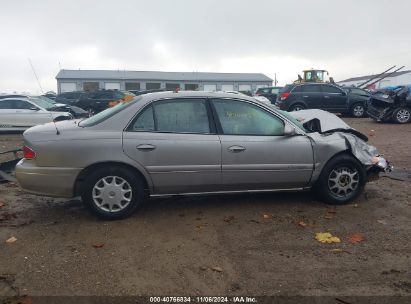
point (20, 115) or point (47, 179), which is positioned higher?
point (20, 115)

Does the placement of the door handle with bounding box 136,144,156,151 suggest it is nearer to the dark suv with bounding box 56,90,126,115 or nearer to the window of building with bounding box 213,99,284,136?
the window of building with bounding box 213,99,284,136

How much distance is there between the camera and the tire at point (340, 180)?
211 inches

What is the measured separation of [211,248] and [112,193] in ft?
4.70

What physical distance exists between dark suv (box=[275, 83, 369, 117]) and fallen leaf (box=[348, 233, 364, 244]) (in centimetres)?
1435

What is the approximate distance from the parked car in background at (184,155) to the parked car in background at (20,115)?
1035 centimetres

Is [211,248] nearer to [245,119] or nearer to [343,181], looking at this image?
[245,119]

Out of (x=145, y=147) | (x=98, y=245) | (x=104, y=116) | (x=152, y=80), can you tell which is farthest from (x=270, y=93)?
(x=152, y=80)

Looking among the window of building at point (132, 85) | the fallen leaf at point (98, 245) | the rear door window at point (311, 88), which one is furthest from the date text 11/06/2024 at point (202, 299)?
the window of building at point (132, 85)

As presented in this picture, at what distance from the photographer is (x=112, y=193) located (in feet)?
15.7

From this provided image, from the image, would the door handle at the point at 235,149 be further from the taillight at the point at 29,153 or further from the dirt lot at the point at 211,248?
the taillight at the point at 29,153

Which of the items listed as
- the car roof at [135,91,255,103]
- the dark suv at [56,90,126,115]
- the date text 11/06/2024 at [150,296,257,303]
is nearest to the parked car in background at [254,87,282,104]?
the dark suv at [56,90,126,115]

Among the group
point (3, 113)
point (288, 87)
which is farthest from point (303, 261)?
point (288, 87)

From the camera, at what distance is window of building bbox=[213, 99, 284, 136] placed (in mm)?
5125

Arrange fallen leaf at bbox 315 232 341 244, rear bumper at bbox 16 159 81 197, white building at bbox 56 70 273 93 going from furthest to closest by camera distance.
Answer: white building at bbox 56 70 273 93
rear bumper at bbox 16 159 81 197
fallen leaf at bbox 315 232 341 244
